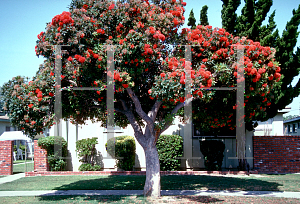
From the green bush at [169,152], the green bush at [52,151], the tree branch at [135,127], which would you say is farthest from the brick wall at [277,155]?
the green bush at [52,151]

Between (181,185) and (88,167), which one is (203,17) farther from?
(88,167)

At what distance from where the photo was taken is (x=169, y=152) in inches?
509

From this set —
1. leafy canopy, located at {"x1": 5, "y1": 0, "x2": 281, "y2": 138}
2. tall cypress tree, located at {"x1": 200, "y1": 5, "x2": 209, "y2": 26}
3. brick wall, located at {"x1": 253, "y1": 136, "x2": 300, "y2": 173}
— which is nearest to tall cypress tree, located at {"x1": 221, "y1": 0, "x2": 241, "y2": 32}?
tall cypress tree, located at {"x1": 200, "y1": 5, "x2": 209, "y2": 26}

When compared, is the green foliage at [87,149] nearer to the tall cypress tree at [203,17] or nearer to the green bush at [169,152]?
the green bush at [169,152]

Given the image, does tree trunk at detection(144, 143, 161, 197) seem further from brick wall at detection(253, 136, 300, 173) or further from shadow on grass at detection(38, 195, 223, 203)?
brick wall at detection(253, 136, 300, 173)

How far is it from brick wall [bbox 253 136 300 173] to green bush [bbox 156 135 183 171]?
369cm

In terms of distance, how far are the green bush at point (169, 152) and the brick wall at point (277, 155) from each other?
3.69 m

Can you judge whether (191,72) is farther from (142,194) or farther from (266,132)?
(266,132)

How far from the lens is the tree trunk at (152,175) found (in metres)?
8.20

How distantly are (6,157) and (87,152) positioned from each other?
14.4 feet

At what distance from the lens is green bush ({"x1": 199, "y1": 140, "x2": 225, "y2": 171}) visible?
42.4 feet

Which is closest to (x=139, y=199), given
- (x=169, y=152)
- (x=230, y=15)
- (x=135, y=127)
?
(x=135, y=127)

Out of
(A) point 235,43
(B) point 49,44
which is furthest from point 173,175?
(B) point 49,44

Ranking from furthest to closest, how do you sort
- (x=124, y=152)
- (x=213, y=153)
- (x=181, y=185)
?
(x=124, y=152), (x=213, y=153), (x=181, y=185)
